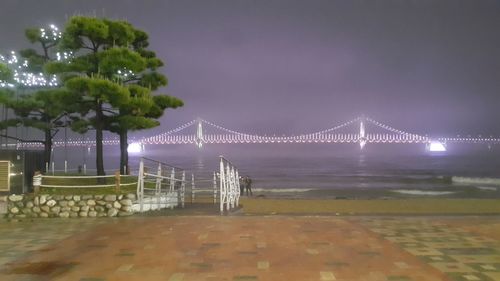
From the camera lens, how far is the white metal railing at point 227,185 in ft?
32.1

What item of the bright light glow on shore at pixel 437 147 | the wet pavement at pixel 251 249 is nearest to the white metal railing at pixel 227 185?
the wet pavement at pixel 251 249

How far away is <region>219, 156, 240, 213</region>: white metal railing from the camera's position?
9784 mm

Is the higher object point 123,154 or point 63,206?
point 123,154

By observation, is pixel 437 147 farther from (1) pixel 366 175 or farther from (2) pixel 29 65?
(2) pixel 29 65

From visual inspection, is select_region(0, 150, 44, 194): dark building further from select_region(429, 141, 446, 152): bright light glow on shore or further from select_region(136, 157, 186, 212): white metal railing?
select_region(429, 141, 446, 152): bright light glow on shore

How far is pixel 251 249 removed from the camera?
6172 millimetres

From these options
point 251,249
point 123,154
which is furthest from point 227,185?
point 123,154

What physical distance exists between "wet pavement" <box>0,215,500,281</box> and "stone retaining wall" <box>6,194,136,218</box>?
0.47 metres

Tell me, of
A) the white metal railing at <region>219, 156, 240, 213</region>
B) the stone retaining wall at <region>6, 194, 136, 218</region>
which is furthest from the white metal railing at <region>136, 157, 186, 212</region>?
the white metal railing at <region>219, 156, 240, 213</region>

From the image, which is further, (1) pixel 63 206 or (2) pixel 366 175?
(2) pixel 366 175

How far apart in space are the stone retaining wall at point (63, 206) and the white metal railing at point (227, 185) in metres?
1.91

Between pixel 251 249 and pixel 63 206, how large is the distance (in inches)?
189

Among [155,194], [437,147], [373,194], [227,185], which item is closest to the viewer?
[227,185]

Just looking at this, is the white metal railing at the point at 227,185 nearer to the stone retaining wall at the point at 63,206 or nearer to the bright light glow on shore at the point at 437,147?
the stone retaining wall at the point at 63,206
